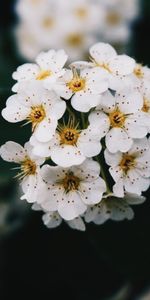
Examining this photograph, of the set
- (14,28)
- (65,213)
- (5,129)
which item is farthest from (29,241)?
(14,28)

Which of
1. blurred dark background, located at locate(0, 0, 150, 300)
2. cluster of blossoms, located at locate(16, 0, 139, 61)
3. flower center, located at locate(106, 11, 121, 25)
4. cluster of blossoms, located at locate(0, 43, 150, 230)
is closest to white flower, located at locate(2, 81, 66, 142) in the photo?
cluster of blossoms, located at locate(0, 43, 150, 230)

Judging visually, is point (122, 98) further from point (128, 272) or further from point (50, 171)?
point (128, 272)

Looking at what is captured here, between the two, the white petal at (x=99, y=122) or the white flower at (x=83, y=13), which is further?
the white flower at (x=83, y=13)

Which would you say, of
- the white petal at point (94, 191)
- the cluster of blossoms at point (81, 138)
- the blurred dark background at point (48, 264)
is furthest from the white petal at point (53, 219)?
the blurred dark background at point (48, 264)

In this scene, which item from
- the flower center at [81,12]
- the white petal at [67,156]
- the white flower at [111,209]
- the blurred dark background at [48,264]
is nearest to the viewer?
the white petal at [67,156]

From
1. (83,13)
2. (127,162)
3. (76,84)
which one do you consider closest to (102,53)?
(76,84)

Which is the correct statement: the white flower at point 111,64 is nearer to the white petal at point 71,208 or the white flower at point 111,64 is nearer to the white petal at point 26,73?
the white petal at point 26,73

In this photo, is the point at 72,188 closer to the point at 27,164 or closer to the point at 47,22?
the point at 27,164
